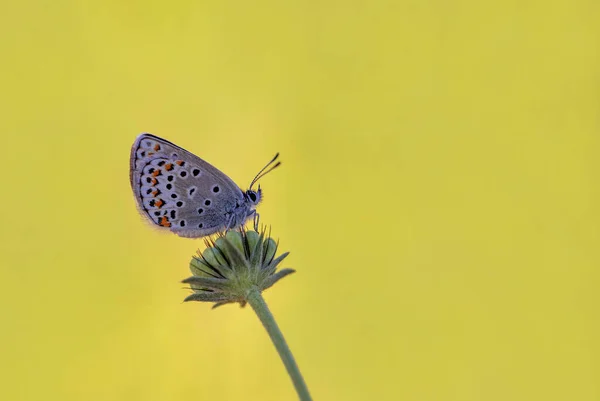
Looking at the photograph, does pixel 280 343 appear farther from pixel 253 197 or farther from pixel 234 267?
pixel 253 197

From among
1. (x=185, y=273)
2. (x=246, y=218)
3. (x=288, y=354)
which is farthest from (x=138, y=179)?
(x=185, y=273)

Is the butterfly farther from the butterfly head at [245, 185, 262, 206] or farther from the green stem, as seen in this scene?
the green stem

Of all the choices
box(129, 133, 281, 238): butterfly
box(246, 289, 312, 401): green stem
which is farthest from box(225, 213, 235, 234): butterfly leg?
box(246, 289, 312, 401): green stem

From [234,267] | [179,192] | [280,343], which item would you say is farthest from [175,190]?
[280,343]

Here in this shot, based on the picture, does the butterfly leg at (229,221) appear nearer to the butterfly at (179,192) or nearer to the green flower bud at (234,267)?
the butterfly at (179,192)

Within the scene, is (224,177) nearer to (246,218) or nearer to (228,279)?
(246,218)

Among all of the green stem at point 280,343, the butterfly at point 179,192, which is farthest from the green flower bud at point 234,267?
the butterfly at point 179,192

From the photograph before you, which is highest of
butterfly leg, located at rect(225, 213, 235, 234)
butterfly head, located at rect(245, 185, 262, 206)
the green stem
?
butterfly head, located at rect(245, 185, 262, 206)
